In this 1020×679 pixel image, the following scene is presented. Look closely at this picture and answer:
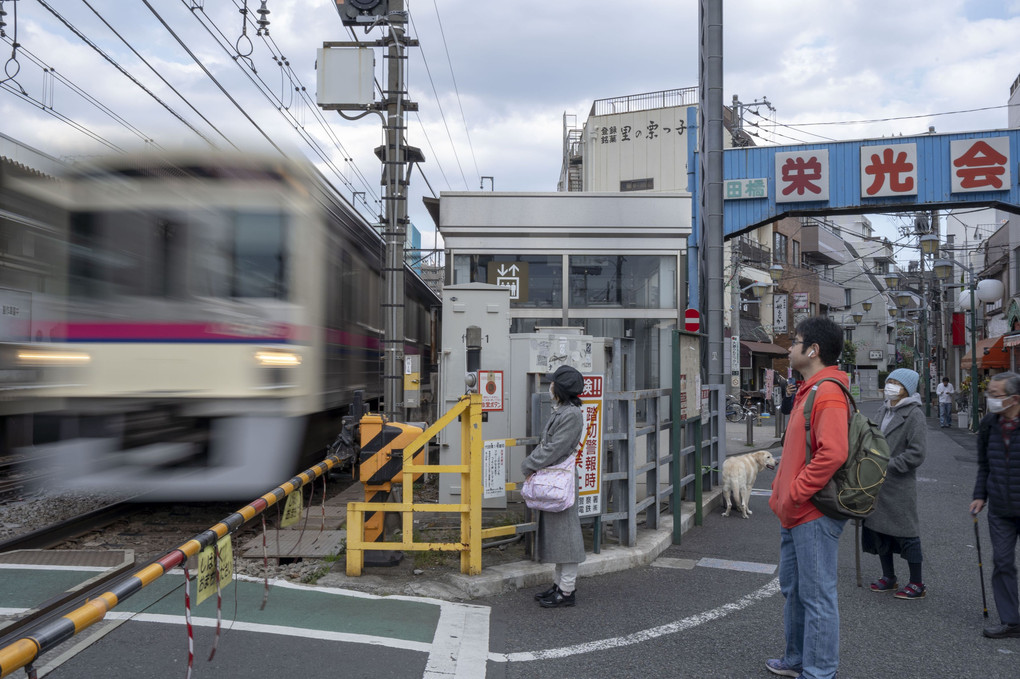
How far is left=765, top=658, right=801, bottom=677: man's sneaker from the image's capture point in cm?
420

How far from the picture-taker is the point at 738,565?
675cm

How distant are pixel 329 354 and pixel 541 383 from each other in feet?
7.48

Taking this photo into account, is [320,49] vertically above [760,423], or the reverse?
[320,49]

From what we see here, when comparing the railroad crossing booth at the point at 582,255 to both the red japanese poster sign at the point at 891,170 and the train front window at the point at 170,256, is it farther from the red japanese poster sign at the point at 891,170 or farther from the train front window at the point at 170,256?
the train front window at the point at 170,256

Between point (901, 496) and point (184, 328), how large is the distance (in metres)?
6.12

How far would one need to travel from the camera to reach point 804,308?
38781mm

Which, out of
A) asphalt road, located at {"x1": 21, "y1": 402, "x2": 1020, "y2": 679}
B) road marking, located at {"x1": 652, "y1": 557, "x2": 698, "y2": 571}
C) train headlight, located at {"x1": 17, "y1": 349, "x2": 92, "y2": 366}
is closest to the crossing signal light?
train headlight, located at {"x1": 17, "y1": 349, "x2": 92, "y2": 366}

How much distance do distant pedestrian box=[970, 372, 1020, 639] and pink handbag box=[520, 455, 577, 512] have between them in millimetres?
2601

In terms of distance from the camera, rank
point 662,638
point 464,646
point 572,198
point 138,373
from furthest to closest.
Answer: point 572,198 < point 138,373 < point 662,638 < point 464,646

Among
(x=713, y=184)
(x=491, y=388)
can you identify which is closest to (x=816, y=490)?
(x=491, y=388)

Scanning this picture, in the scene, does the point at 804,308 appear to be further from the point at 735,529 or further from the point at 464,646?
the point at 464,646

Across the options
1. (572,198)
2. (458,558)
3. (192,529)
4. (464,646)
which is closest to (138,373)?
(192,529)

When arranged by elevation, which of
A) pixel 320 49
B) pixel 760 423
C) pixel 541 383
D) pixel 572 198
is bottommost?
pixel 760 423

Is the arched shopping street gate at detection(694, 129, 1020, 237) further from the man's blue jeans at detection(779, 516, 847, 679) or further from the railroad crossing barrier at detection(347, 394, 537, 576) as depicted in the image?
the man's blue jeans at detection(779, 516, 847, 679)
